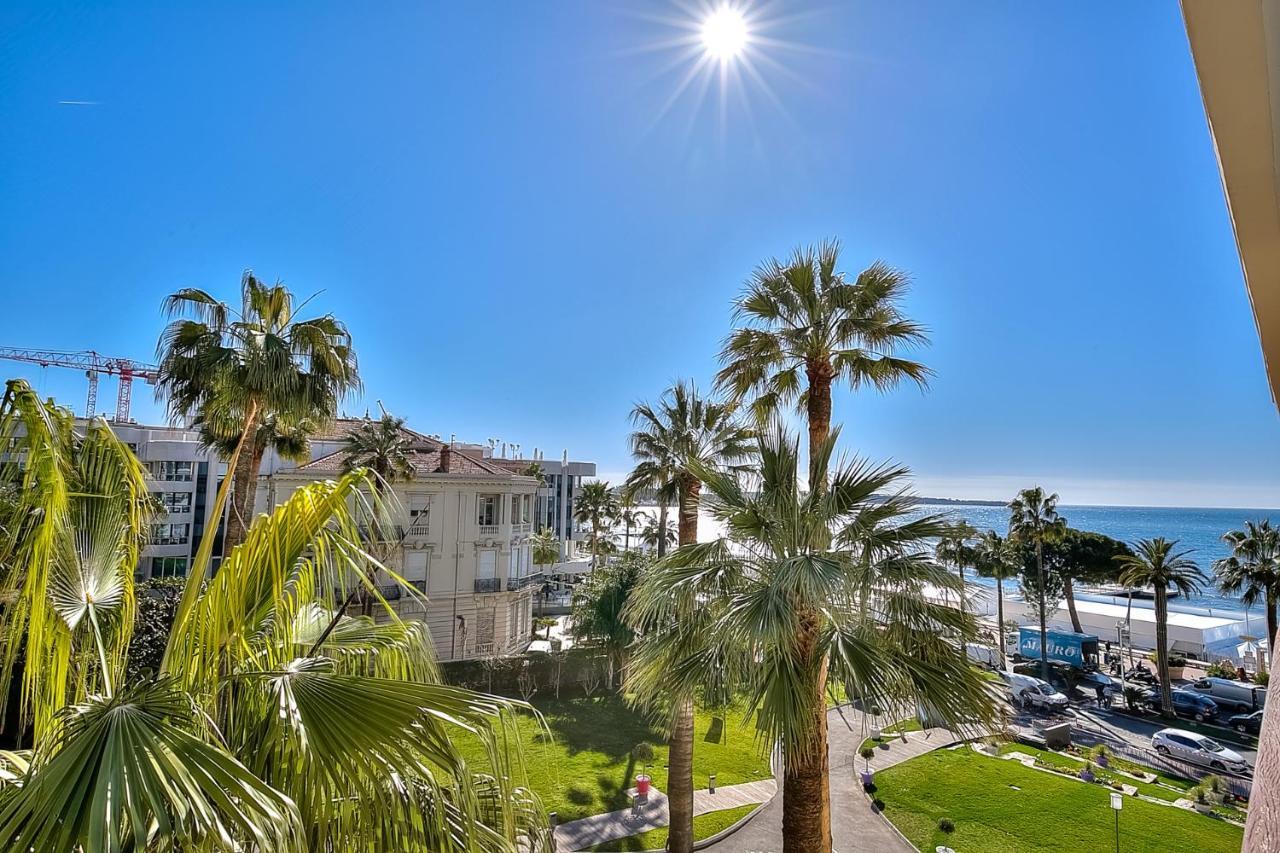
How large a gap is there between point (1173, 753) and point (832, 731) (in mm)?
11514

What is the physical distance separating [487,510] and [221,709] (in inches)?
1015

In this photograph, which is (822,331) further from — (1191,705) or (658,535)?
(1191,705)

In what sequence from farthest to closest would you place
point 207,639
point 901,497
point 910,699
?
point 901,497
point 910,699
point 207,639

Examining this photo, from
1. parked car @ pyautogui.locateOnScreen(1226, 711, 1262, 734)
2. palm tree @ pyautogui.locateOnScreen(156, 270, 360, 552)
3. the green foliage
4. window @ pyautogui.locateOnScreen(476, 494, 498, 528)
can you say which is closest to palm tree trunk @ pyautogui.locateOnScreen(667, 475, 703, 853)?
palm tree @ pyautogui.locateOnScreen(156, 270, 360, 552)

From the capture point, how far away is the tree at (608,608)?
74.2 feet

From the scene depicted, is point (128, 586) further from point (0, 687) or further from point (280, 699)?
point (280, 699)

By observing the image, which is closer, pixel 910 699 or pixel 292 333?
pixel 910 699

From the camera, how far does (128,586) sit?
12.5 feet

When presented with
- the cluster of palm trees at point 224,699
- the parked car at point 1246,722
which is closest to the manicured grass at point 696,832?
the cluster of palm trees at point 224,699

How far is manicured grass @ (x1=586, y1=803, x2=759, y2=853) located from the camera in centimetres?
1333

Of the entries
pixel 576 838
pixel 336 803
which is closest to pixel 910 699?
pixel 336 803

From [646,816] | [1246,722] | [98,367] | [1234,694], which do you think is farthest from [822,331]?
[98,367]

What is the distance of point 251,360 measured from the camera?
11.7 m

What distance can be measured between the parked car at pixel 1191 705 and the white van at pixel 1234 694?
4.64 ft
